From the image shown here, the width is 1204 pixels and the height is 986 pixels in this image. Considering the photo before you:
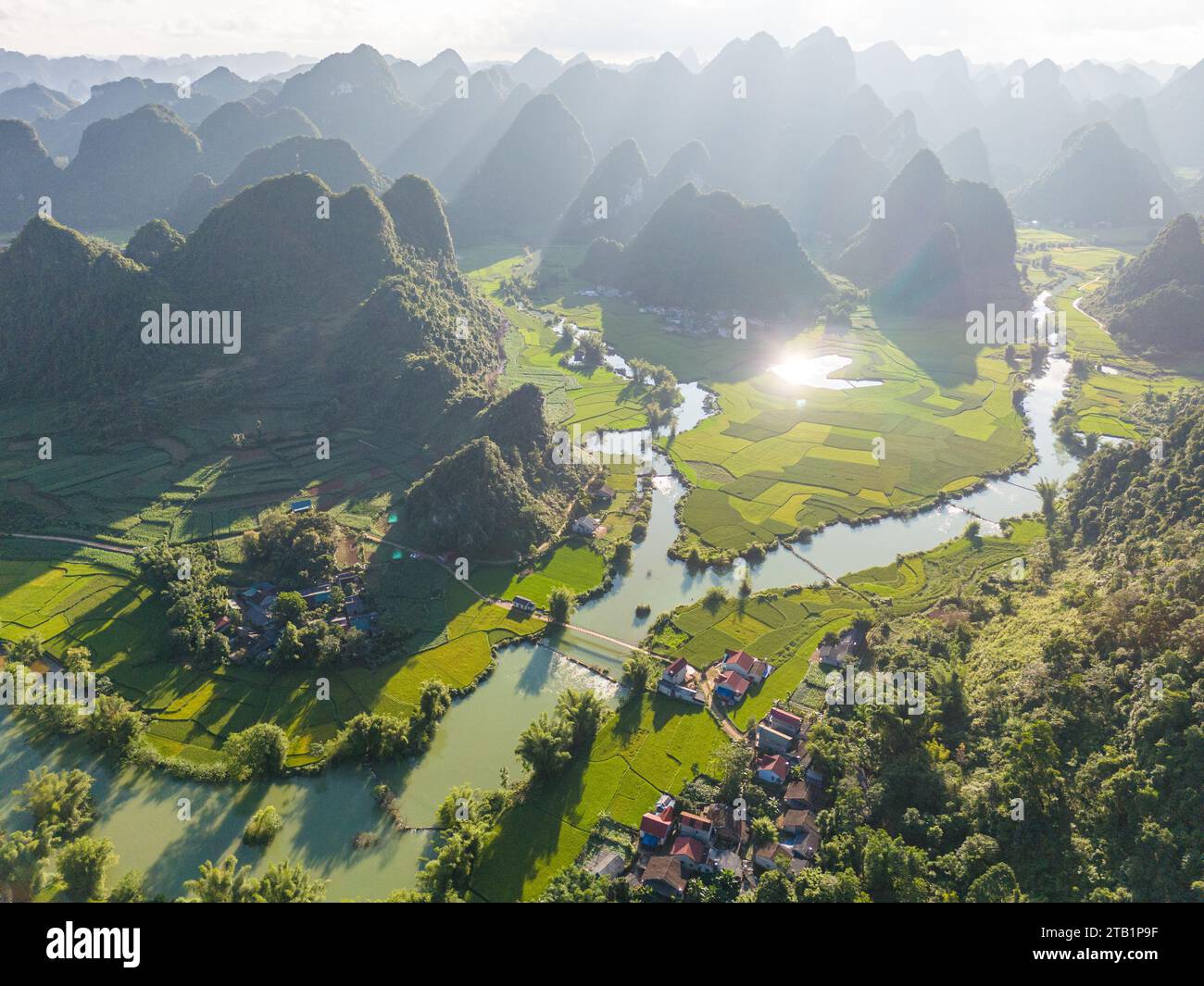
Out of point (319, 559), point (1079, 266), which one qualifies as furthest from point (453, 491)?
point (1079, 266)

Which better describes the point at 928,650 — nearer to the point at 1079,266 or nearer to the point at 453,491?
the point at 453,491

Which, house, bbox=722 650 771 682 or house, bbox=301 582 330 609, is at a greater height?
house, bbox=301 582 330 609

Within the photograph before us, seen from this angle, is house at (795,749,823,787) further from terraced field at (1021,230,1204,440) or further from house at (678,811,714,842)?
terraced field at (1021,230,1204,440)

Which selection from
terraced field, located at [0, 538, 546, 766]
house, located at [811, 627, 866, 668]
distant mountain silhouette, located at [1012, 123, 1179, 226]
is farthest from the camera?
distant mountain silhouette, located at [1012, 123, 1179, 226]

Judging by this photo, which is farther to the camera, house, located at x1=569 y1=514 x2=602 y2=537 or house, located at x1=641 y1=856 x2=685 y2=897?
house, located at x1=569 y1=514 x2=602 y2=537

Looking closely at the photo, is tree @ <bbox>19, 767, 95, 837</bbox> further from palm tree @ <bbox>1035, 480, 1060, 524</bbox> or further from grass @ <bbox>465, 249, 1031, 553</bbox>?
palm tree @ <bbox>1035, 480, 1060, 524</bbox>

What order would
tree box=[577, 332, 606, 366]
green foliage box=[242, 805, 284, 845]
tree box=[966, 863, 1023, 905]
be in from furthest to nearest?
tree box=[577, 332, 606, 366], green foliage box=[242, 805, 284, 845], tree box=[966, 863, 1023, 905]

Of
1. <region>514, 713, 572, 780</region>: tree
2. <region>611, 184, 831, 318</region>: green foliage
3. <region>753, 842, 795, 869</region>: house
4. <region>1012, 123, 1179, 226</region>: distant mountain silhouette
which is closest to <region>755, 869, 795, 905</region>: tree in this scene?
<region>753, 842, 795, 869</region>: house

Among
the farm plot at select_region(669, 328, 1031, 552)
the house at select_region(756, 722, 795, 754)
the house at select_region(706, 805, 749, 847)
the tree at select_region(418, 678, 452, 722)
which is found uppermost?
the farm plot at select_region(669, 328, 1031, 552)

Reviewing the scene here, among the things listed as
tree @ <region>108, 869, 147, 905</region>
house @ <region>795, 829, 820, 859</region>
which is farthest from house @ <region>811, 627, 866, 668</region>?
tree @ <region>108, 869, 147, 905</region>
